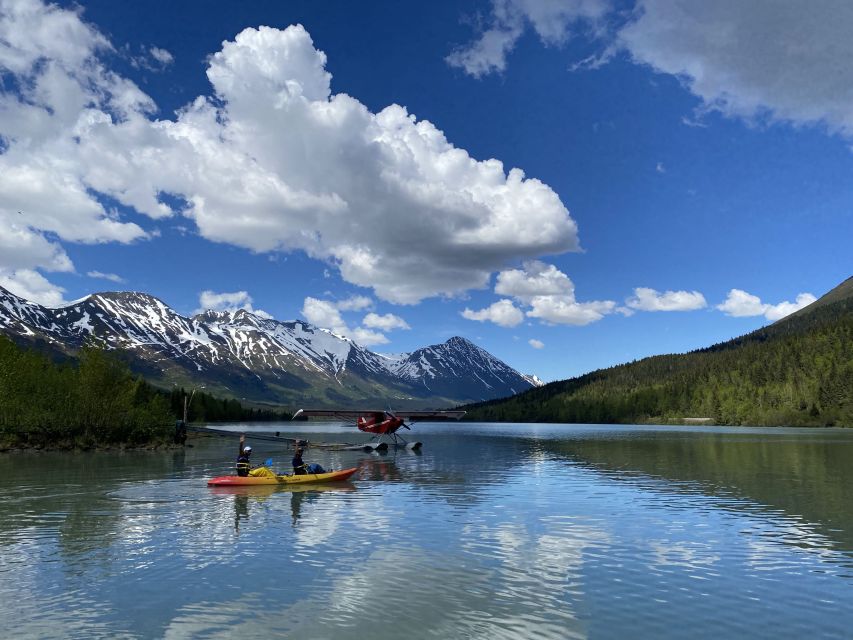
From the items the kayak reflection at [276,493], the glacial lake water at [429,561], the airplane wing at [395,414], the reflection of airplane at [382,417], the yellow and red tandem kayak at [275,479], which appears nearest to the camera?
the glacial lake water at [429,561]

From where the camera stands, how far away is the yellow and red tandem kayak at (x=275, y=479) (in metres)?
47.2

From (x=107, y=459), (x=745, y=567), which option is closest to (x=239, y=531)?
(x=745, y=567)

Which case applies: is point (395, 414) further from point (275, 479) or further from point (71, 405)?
point (275, 479)

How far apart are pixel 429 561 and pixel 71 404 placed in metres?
87.7

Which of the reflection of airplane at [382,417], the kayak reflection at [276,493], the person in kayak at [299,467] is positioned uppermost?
the reflection of airplane at [382,417]

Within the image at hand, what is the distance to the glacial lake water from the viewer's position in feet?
55.8

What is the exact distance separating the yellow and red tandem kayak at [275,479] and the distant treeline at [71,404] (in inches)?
2207

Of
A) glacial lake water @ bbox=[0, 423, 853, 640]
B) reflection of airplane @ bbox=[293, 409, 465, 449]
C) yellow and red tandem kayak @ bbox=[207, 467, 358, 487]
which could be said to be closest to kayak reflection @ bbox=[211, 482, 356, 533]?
glacial lake water @ bbox=[0, 423, 853, 640]

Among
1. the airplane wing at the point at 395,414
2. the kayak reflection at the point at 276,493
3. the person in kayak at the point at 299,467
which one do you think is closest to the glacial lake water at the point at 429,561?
the kayak reflection at the point at 276,493

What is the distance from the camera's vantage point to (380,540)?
27828 millimetres

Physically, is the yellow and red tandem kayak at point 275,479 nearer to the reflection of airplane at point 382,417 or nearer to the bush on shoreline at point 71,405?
the reflection of airplane at point 382,417

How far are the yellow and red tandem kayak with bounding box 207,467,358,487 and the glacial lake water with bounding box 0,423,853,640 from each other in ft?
3.86

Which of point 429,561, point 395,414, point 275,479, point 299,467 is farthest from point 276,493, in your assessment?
point 395,414

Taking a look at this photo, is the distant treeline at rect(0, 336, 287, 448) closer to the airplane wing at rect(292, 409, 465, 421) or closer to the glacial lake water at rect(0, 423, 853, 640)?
the airplane wing at rect(292, 409, 465, 421)
